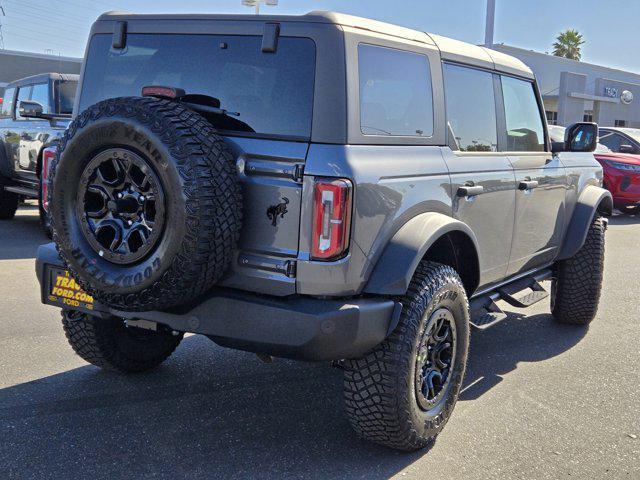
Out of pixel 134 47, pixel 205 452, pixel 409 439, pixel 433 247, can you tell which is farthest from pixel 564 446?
pixel 134 47

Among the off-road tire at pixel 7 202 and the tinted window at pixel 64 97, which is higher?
the tinted window at pixel 64 97

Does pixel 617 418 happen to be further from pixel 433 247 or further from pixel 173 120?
pixel 173 120

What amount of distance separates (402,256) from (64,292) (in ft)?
5.27

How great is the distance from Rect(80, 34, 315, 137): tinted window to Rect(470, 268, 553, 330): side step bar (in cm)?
169

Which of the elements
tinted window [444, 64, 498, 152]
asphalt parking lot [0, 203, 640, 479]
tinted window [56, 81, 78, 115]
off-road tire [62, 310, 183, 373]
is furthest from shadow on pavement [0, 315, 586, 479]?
tinted window [56, 81, 78, 115]

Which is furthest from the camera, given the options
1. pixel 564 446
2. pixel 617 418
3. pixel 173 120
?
pixel 617 418

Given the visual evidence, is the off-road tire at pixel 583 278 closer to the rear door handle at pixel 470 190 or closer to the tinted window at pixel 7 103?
the rear door handle at pixel 470 190

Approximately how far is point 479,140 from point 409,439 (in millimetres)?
1782

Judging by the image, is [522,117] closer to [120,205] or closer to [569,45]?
[120,205]

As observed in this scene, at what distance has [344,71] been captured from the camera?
299cm

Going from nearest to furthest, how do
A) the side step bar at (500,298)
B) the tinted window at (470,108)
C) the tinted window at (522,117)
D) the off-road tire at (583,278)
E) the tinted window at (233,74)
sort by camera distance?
1. the tinted window at (233,74)
2. the tinted window at (470,108)
3. the side step bar at (500,298)
4. the tinted window at (522,117)
5. the off-road tire at (583,278)

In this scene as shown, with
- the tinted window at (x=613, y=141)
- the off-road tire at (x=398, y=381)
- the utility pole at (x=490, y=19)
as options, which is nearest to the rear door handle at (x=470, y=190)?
the off-road tire at (x=398, y=381)

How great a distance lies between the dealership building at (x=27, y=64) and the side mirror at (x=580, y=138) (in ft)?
95.8

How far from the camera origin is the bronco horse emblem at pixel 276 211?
2930 mm
